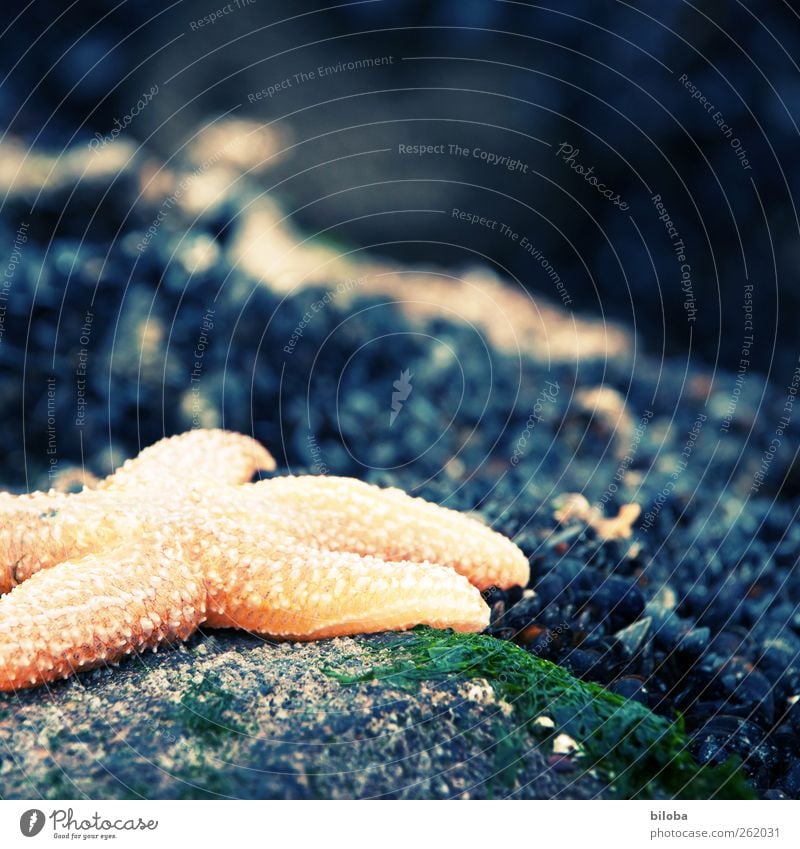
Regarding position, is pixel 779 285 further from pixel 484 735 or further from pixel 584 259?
pixel 484 735

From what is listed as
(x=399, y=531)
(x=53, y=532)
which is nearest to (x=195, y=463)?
(x=53, y=532)

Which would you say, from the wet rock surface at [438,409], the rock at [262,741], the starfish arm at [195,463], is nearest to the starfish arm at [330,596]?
the rock at [262,741]

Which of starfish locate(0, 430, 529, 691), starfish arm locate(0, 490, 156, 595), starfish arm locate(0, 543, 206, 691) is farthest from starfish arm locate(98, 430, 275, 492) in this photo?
starfish arm locate(0, 543, 206, 691)

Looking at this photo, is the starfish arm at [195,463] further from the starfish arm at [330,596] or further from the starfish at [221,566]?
the starfish arm at [330,596]

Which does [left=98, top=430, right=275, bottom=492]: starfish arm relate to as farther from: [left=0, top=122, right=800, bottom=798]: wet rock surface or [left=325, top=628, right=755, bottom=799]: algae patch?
[left=325, top=628, right=755, bottom=799]: algae patch

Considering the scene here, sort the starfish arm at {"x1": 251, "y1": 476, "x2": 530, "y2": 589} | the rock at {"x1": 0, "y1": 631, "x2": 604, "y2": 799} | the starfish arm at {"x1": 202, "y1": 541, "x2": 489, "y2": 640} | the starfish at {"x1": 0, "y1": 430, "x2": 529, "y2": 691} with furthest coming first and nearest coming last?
1. the starfish arm at {"x1": 251, "y1": 476, "x2": 530, "y2": 589}
2. the starfish arm at {"x1": 202, "y1": 541, "x2": 489, "y2": 640}
3. the starfish at {"x1": 0, "y1": 430, "x2": 529, "y2": 691}
4. the rock at {"x1": 0, "y1": 631, "x2": 604, "y2": 799}

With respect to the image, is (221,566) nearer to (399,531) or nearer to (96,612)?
(96,612)
